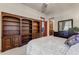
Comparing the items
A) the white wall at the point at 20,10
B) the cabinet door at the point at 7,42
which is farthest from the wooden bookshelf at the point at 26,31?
the cabinet door at the point at 7,42

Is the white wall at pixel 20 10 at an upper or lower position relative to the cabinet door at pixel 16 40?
upper

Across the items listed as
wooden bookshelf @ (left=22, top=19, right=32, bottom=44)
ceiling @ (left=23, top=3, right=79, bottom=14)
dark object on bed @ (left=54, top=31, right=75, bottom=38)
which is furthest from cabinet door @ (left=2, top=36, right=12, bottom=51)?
dark object on bed @ (left=54, top=31, right=75, bottom=38)

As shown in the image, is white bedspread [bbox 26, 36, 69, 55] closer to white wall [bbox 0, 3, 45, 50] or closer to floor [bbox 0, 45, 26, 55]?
floor [bbox 0, 45, 26, 55]

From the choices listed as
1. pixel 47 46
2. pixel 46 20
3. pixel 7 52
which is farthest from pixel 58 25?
pixel 7 52

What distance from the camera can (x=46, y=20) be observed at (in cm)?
179

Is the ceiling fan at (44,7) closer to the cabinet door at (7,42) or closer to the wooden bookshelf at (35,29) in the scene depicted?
the wooden bookshelf at (35,29)

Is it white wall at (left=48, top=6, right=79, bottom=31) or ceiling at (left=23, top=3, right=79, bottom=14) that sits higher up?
ceiling at (left=23, top=3, right=79, bottom=14)

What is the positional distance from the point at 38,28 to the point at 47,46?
390 millimetres

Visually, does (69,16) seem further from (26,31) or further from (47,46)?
(26,31)

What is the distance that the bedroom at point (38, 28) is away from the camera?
5.38ft

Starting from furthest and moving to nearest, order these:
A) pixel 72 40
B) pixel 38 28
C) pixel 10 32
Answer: pixel 38 28
pixel 10 32
pixel 72 40

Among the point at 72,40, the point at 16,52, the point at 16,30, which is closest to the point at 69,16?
the point at 72,40

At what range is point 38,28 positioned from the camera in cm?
185

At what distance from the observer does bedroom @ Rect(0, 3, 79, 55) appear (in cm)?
164
